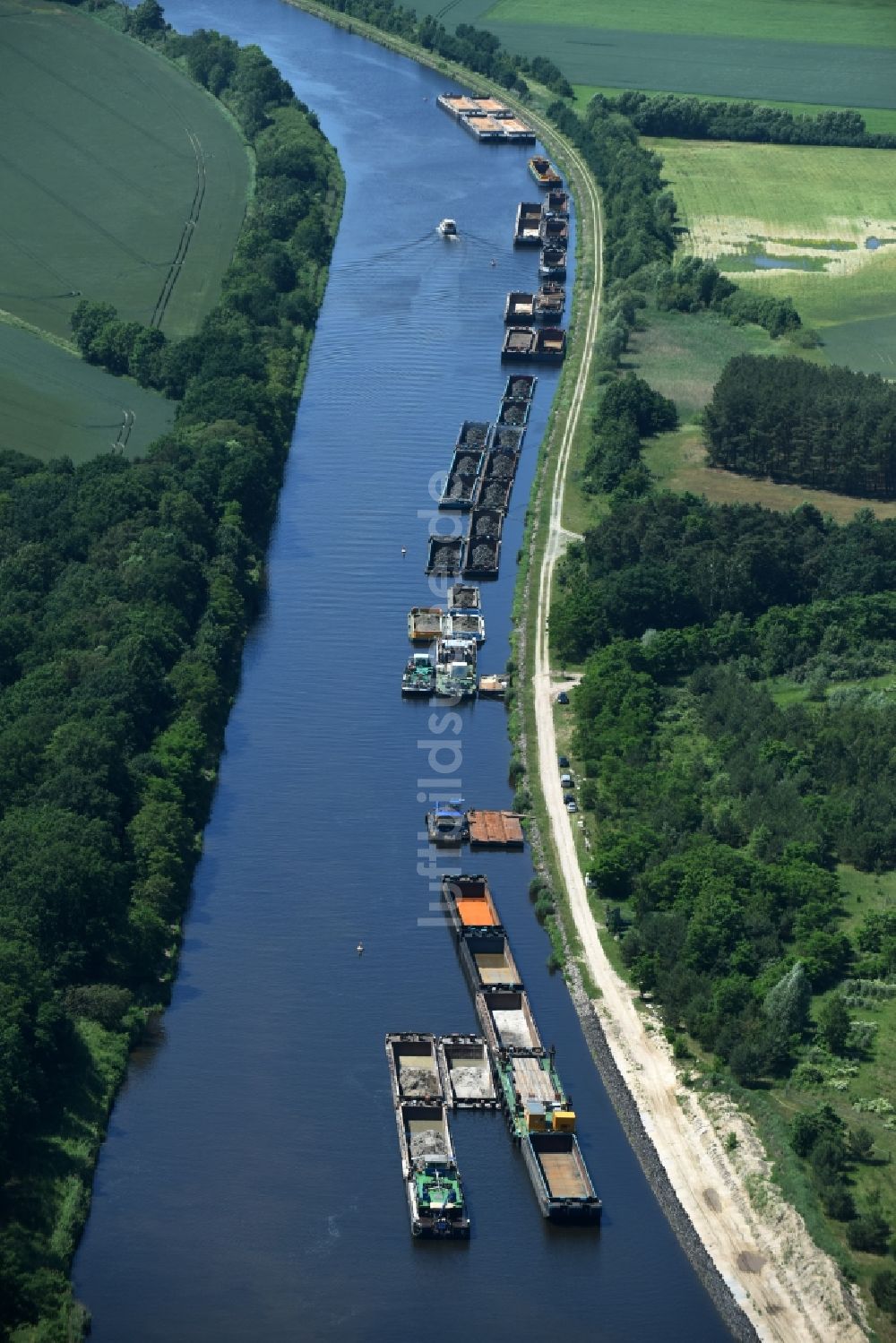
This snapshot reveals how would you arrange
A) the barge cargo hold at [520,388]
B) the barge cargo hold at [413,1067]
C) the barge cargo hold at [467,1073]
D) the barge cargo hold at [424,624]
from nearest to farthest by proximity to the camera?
the barge cargo hold at [413,1067]
the barge cargo hold at [467,1073]
the barge cargo hold at [424,624]
the barge cargo hold at [520,388]

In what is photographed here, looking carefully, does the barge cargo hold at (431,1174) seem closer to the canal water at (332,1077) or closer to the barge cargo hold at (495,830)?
the canal water at (332,1077)

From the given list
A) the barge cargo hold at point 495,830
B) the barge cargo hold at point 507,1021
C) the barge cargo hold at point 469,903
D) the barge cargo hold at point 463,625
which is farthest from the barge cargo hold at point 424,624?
the barge cargo hold at point 507,1021

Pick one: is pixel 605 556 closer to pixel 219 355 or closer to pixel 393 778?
pixel 393 778

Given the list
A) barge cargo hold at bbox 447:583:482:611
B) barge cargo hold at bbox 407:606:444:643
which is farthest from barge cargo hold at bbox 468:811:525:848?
barge cargo hold at bbox 447:583:482:611

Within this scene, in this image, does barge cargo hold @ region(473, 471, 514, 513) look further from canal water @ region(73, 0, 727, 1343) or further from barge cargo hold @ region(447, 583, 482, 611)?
barge cargo hold @ region(447, 583, 482, 611)

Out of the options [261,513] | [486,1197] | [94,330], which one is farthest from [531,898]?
[94,330]

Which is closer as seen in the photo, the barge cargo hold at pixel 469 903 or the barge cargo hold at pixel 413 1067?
the barge cargo hold at pixel 413 1067

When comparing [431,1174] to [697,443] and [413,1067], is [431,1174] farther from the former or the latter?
[697,443]
